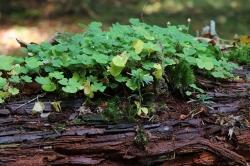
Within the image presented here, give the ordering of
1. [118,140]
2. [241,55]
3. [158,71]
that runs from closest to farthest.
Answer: [118,140] < [158,71] < [241,55]

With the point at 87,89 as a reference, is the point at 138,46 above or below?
above

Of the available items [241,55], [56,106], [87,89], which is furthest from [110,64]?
[241,55]

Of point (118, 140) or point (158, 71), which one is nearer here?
point (118, 140)

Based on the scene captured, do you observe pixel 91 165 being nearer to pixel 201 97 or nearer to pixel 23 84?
pixel 23 84

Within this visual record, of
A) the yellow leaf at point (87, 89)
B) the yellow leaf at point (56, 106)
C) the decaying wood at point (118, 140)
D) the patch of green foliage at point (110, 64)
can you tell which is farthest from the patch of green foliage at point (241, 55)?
the yellow leaf at point (56, 106)

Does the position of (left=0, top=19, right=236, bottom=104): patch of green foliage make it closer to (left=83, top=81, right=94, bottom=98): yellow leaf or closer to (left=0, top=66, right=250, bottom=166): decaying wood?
(left=83, top=81, right=94, bottom=98): yellow leaf

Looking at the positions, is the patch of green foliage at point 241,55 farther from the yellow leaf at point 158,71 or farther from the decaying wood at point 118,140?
the yellow leaf at point 158,71

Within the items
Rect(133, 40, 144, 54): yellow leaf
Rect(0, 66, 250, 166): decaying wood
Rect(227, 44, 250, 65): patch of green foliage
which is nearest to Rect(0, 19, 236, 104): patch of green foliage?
Rect(133, 40, 144, 54): yellow leaf

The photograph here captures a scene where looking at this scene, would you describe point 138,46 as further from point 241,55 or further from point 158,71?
point 241,55

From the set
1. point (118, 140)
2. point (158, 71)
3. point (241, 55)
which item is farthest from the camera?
point (241, 55)
